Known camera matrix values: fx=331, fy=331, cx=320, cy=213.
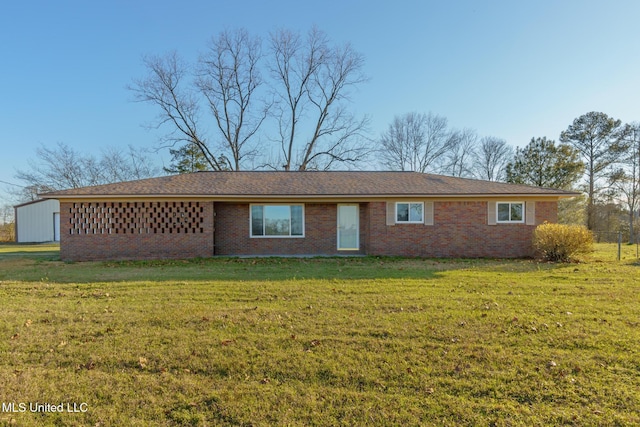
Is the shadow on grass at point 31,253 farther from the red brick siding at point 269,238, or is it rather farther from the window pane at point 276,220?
the window pane at point 276,220

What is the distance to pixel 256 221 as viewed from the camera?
13562mm

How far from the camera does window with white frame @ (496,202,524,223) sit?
43.0 feet

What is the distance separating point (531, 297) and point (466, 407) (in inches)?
178

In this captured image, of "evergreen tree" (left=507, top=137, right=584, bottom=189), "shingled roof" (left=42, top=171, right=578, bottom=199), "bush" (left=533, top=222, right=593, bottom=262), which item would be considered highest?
"evergreen tree" (left=507, top=137, right=584, bottom=189)

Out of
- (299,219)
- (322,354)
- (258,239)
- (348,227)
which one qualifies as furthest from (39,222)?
(322,354)

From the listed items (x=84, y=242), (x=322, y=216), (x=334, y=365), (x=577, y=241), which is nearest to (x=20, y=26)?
(x=84, y=242)

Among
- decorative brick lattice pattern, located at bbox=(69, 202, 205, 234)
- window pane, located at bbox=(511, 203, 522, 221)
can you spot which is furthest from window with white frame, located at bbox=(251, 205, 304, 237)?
window pane, located at bbox=(511, 203, 522, 221)

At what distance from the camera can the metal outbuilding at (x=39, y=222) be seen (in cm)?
2442

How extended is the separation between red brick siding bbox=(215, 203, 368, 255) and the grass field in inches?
238

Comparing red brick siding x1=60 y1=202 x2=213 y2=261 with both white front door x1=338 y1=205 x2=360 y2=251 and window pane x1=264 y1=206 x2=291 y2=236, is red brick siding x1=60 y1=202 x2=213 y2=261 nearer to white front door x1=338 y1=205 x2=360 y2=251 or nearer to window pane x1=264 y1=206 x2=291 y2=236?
window pane x1=264 y1=206 x2=291 y2=236

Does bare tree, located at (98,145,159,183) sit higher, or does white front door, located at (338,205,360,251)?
bare tree, located at (98,145,159,183)

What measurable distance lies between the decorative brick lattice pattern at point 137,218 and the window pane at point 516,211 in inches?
480

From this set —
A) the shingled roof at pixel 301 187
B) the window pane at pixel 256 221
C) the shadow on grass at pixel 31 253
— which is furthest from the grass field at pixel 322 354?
the shadow on grass at pixel 31 253

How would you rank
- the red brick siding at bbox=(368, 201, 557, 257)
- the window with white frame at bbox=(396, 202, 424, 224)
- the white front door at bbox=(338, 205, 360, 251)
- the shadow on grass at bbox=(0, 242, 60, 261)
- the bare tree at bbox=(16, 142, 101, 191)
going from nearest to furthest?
the red brick siding at bbox=(368, 201, 557, 257), the window with white frame at bbox=(396, 202, 424, 224), the shadow on grass at bbox=(0, 242, 60, 261), the white front door at bbox=(338, 205, 360, 251), the bare tree at bbox=(16, 142, 101, 191)
